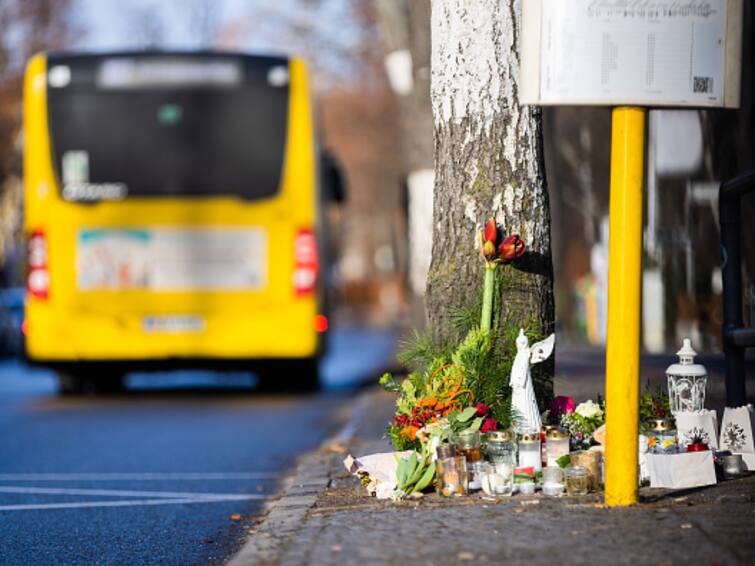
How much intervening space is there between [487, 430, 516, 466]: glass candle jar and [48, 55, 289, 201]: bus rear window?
986 cm

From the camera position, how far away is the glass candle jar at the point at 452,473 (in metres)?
6.52

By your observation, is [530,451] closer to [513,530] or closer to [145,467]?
[513,530]

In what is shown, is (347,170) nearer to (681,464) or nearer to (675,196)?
(675,196)

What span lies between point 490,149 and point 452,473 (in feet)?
5.46

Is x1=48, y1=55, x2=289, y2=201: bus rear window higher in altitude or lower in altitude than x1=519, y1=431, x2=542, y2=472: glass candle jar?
higher

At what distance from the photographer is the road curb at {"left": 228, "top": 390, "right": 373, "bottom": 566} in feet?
17.8

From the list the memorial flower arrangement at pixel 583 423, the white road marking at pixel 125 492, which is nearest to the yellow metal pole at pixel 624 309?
the memorial flower arrangement at pixel 583 423

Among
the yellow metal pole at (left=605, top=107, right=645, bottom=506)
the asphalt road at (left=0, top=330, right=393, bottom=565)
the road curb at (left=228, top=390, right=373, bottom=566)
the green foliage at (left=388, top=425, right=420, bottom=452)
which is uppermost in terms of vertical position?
the yellow metal pole at (left=605, top=107, right=645, bottom=506)

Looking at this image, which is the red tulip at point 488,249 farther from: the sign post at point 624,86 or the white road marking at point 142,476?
the white road marking at point 142,476

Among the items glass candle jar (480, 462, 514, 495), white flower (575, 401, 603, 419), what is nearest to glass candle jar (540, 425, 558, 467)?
glass candle jar (480, 462, 514, 495)

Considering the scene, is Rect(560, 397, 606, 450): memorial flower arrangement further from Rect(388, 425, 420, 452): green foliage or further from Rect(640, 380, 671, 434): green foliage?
Rect(388, 425, 420, 452): green foliage

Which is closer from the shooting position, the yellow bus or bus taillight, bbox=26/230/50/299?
bus taillight, bbox=26/230/50/299

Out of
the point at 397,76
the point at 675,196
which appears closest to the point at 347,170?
the point at 397,76

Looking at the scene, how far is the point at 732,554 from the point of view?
4930mm
